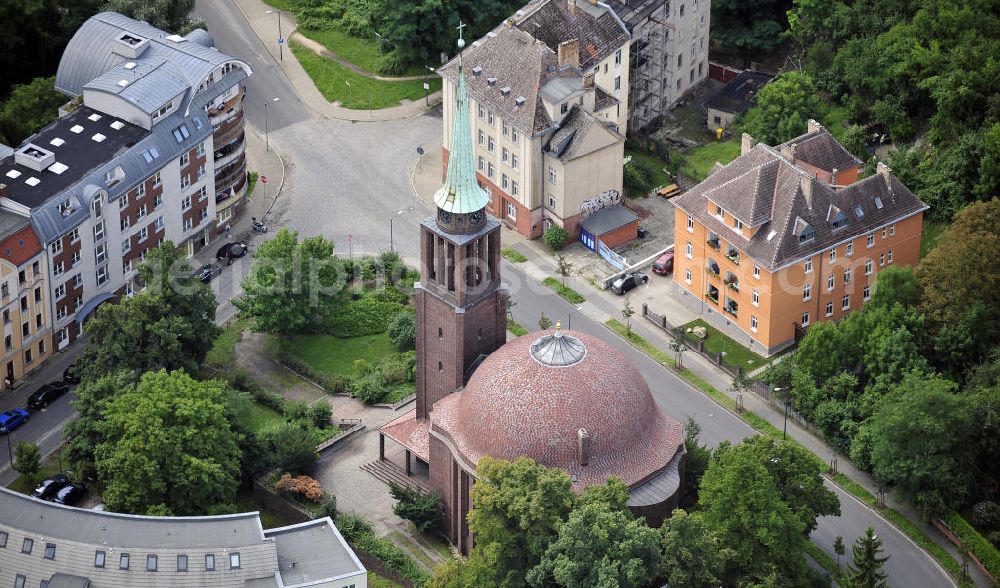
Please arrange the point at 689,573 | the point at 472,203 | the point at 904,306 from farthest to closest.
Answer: the point at 904,306 < the point at 472,203 < the point at 689,573

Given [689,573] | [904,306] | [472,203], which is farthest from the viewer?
[904,306]

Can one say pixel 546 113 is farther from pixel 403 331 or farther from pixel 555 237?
pixel 403 331

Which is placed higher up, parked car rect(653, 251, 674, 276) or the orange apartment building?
the orange apartment building

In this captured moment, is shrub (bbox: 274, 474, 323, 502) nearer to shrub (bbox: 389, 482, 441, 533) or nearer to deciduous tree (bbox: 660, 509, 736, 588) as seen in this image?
shrub (bbox: 389, 482, 441, 533)

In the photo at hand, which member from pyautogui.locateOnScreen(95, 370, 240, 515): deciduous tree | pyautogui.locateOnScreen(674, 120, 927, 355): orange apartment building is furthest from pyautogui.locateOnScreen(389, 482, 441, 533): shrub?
pyautogui.locateOnScreen(674, 120, 927, 355): orange apartment building

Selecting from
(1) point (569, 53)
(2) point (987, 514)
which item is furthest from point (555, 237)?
(2) point (987, 514)

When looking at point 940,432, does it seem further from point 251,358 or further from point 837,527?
point 251,358

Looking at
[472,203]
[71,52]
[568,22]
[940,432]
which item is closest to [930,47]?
[568,22]
